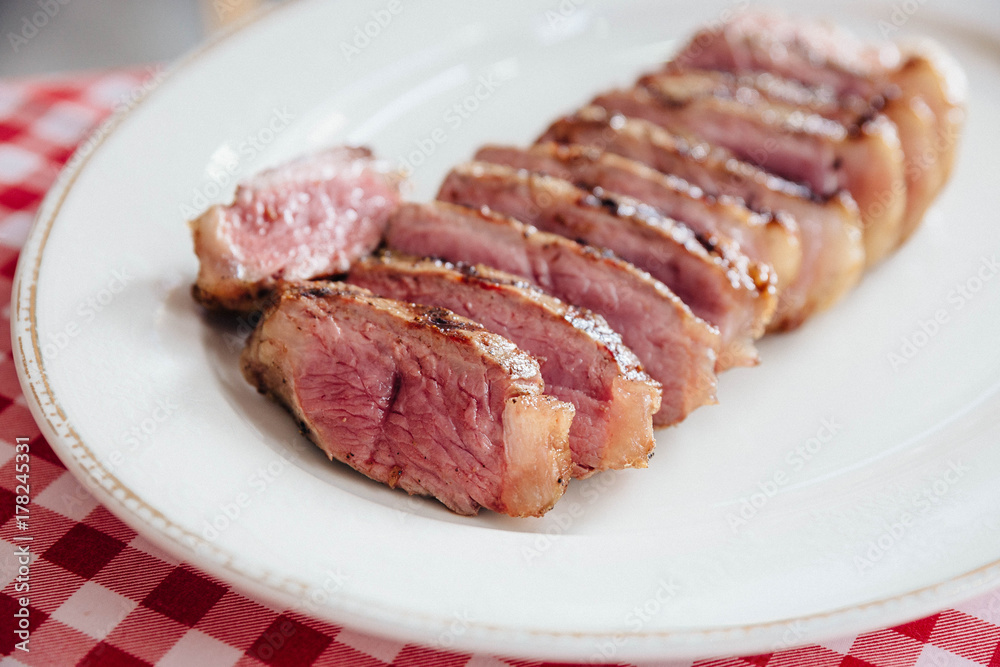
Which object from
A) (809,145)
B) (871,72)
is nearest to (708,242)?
(809,145)

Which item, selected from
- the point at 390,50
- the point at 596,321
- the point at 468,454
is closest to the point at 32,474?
the point at 468,454

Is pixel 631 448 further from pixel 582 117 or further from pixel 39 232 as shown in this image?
pixel 39 232

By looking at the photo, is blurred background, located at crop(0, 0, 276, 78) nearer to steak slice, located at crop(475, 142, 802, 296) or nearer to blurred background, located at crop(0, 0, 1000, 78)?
blurred background, located at crop(0, 0, 1000, 78)


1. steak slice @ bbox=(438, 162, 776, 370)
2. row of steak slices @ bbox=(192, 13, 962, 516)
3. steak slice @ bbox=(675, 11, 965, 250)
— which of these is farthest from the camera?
steak slice @ bbox=(675, 11, 965, 250)
